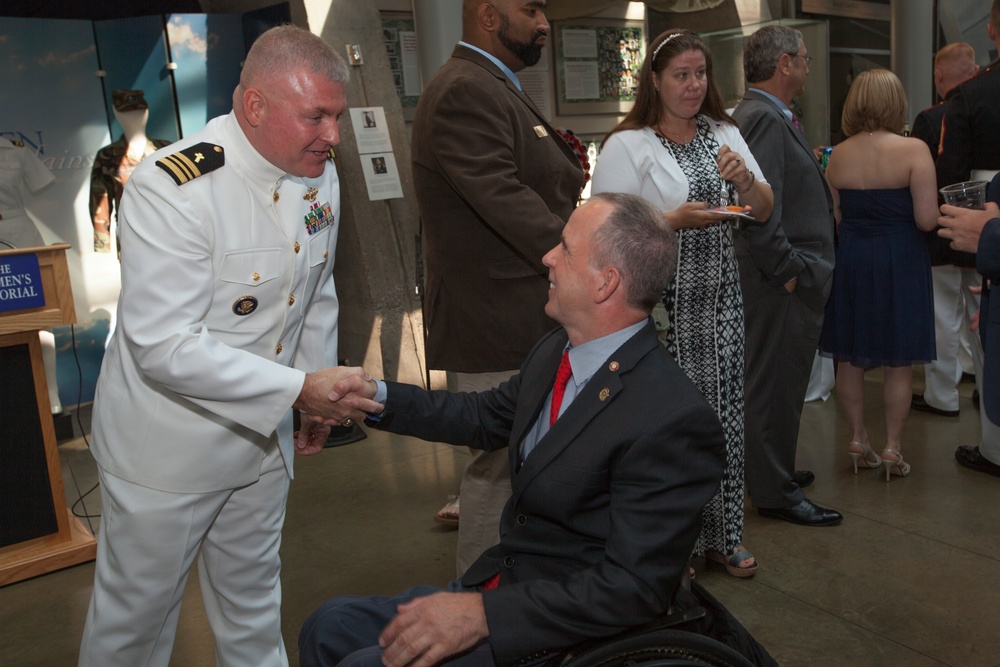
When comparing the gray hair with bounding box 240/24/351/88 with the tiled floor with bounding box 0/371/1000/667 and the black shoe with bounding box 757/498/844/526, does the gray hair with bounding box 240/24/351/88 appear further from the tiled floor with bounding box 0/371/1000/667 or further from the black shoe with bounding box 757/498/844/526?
the black shoe with bounding box 757/498/844/526

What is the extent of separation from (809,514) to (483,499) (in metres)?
1.52

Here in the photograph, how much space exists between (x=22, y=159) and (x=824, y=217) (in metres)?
4.83

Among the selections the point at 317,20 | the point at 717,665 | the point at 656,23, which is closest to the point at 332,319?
the point at 717,665

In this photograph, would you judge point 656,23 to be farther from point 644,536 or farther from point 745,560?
point 644,536

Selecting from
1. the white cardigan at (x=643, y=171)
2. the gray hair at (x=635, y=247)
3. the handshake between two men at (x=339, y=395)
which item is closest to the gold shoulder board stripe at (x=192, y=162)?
the handshake between two men at (x=339, y=395)

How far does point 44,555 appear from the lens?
3.57 m

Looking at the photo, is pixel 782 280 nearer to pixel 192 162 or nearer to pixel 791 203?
pixel 791 203

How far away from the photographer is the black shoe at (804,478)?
13.3ft

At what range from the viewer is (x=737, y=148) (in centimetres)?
309

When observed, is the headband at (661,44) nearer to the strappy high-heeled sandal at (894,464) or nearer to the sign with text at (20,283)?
the strappy high-heeled sandal at (894,464)

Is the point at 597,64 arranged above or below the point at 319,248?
above

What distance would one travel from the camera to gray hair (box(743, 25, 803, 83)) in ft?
11.3

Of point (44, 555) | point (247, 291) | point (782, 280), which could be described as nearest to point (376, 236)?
point (44, 555)

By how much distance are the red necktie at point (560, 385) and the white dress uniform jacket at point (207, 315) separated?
0.54m
